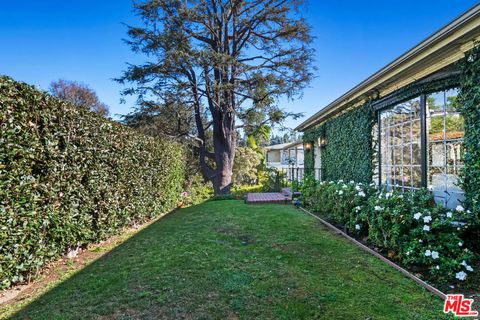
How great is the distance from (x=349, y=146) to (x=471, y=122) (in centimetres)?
Result: 398

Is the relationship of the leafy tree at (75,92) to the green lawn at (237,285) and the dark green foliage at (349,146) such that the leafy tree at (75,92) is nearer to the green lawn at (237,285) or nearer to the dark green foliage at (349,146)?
the dark green foliage at (349,146)

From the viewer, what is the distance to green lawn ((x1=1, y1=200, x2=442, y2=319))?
244 cm

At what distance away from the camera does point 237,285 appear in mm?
2961

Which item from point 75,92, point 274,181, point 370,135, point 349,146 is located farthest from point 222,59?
point 75,92

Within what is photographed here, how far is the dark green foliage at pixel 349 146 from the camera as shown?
22.5ft

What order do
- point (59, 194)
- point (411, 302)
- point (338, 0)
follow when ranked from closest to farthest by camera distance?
point (411, 302), point (59, 194), point (338, 0)

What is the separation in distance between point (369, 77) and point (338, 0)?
6.56 metres

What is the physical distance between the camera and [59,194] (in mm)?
3551

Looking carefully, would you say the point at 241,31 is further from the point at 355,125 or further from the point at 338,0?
the point at 355,125

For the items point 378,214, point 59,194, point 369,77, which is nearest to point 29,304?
point 59,194

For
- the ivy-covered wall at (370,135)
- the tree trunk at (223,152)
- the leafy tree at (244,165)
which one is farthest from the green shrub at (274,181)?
the leafy tree at (244,165)
